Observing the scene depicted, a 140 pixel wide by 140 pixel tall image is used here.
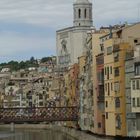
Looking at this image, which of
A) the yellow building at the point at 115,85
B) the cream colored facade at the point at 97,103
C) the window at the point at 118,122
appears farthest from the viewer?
the cream colored facade at the point at 97,103

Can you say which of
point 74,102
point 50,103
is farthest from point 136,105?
point 50,103

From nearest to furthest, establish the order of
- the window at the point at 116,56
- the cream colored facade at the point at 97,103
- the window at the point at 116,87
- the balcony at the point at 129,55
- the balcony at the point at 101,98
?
the balcony at the point at 129,55
the window at the point at 116,87
the window at the point at 116,56
the balcony at the point at 101,98
the cream colored facade at the point at 97,103

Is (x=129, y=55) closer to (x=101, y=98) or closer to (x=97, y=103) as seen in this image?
(x=101, y=98)

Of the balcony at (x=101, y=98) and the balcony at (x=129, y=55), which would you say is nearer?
the balcony at (x=129, y=55)

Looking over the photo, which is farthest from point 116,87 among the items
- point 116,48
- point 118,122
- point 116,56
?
point 116,48

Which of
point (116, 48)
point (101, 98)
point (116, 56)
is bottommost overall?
point (101, 98)

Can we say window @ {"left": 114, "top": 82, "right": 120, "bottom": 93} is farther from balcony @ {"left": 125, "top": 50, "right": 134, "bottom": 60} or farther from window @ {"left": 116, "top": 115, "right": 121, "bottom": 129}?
balcony @ {"left": 125, "top": 50, "right": 134, "bottom": 60}

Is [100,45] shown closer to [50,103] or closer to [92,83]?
[92,83]

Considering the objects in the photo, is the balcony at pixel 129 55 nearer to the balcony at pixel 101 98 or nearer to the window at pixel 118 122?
the window at pixel 118 122

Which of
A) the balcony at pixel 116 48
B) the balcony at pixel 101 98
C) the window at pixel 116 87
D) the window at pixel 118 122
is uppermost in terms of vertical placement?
the balcony at pixel 116 48

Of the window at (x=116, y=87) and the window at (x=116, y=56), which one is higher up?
the window at (x=116, y=56)

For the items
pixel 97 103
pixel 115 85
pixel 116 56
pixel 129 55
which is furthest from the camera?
pixel 97 103

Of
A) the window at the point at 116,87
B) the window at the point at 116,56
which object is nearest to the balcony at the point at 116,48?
the window at the point at 116,56

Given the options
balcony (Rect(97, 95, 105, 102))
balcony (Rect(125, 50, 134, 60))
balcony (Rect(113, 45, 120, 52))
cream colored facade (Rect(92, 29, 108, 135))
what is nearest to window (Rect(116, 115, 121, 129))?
balcony (Rect(125, 50, 134, 60))
